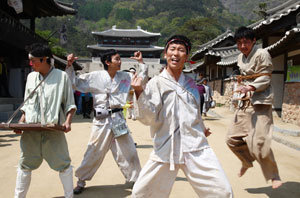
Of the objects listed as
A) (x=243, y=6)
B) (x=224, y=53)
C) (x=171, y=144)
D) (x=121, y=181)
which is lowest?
(x=121, y=181)

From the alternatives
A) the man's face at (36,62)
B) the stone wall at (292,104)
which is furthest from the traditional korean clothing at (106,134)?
the stone wall at (292,104)

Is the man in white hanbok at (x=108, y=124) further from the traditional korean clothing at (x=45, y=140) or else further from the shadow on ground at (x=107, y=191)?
the traditional korean clothing at (x=45, y=140)

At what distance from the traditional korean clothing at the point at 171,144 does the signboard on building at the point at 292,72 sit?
860cm

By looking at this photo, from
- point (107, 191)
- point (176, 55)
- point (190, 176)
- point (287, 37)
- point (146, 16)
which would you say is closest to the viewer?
point (190, 176)

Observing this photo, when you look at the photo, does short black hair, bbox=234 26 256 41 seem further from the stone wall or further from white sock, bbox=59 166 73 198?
the stone wall

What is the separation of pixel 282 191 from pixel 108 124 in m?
2.50

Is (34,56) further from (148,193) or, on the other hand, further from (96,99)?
(148,193)

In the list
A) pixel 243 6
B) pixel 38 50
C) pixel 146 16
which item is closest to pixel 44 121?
pixel 38 50

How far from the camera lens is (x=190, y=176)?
245 centimetres

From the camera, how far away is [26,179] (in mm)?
2988

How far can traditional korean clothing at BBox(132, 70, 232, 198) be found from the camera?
2.38 meters

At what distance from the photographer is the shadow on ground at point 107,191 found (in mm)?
3663

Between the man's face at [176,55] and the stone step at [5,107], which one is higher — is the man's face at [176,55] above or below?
above

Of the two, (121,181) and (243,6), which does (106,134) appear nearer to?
(121,181)
